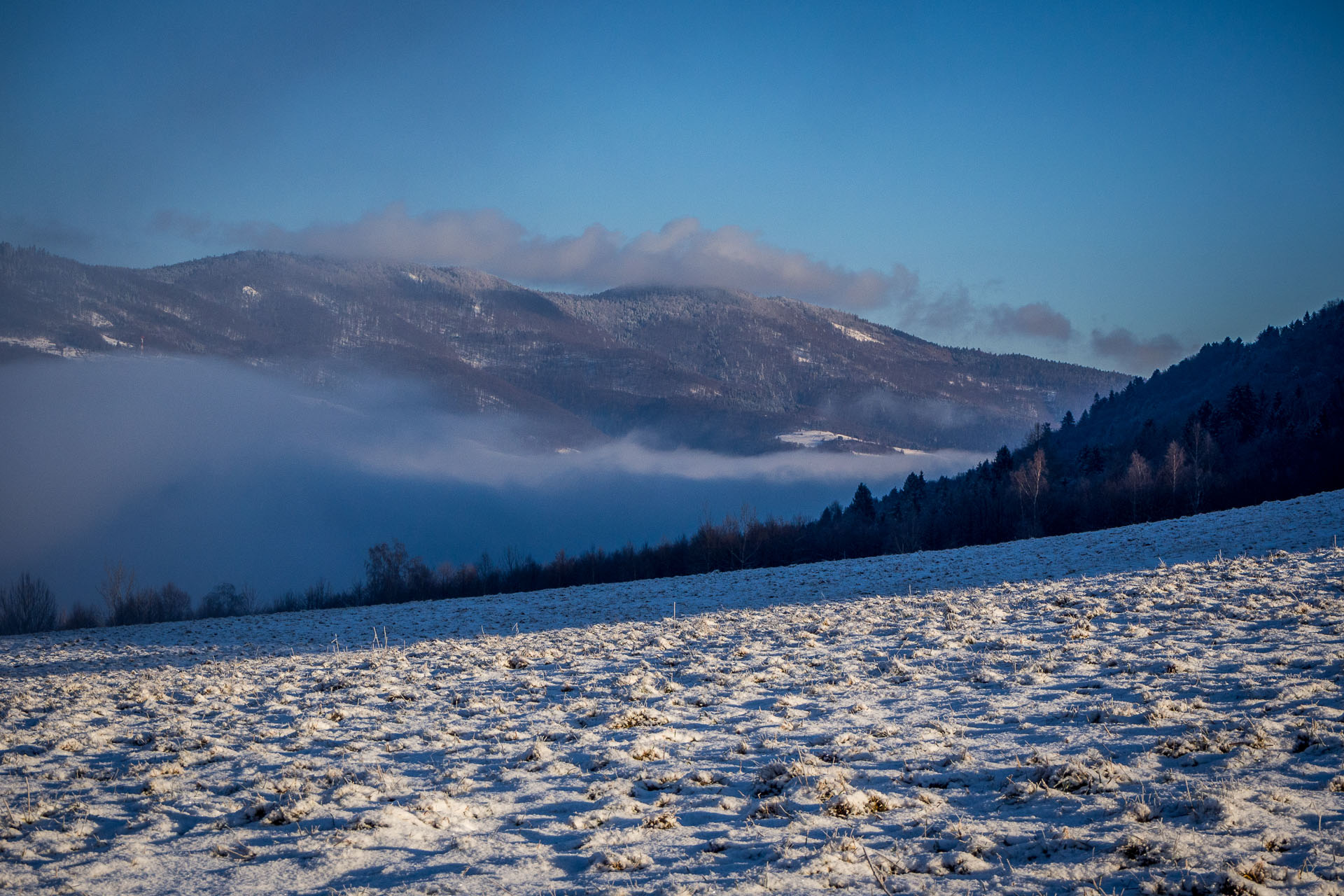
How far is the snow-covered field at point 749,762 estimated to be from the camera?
6.61m

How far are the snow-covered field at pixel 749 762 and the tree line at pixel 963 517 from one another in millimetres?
55015

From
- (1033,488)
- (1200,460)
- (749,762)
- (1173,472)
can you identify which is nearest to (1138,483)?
(1173,472)

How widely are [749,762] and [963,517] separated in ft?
276

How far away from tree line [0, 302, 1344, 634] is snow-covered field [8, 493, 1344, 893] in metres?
55.0

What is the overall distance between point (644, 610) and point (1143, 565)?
19234 millimetres

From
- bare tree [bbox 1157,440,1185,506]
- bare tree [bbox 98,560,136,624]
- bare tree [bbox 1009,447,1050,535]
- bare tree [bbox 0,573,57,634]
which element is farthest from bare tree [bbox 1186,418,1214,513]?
bare tree [bbox 0,573,57,634]

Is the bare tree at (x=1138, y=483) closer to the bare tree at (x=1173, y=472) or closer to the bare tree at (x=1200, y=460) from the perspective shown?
the bare tree at (x=1173, y=472)

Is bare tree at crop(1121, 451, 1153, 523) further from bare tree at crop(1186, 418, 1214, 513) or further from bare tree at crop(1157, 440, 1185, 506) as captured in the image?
bare tree at crop(1186, 418, 1214, 513)

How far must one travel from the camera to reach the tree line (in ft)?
243

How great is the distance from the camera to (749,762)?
9195 mm

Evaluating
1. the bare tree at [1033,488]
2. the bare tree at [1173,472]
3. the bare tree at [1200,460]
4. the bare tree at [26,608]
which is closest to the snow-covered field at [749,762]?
the bare tree at [1200,460]

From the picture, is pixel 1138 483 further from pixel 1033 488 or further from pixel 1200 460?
pixel 1200 460

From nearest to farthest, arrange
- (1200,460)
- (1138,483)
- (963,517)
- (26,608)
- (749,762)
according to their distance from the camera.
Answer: (749,762) < (1138,483) < (26,608) < (963,517) < (1200,460)

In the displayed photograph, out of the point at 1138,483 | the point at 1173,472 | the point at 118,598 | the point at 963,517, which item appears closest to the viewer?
the point at 1173,472
